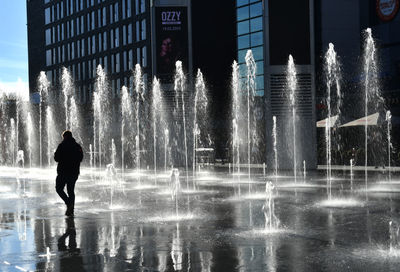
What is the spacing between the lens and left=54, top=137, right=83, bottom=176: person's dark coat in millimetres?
10734

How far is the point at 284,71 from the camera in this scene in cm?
2745

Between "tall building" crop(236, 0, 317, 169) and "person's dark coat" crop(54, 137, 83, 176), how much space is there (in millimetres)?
17488

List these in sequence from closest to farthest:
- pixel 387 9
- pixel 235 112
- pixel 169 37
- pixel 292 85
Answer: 1. pixel 292 85
2. pixel 169 37
3. pixel 387 9
4. pixel 235 112

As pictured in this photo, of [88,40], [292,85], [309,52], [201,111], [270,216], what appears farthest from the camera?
[88,40]

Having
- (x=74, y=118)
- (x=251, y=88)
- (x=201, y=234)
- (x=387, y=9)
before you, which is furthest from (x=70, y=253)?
(x=74, y=118)

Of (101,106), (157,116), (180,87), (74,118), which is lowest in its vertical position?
(157,116)

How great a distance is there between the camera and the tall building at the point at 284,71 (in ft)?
90.6

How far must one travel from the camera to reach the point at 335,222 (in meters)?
9.38

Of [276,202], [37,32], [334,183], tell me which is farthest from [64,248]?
[37,32]

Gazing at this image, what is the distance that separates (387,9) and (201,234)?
32889mm

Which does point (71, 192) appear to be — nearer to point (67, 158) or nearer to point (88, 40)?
point (67, 158)

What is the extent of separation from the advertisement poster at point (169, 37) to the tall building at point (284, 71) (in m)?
8.98

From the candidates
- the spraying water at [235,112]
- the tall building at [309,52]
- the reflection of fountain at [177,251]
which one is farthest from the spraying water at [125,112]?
the reflection of fountain at [177,251]

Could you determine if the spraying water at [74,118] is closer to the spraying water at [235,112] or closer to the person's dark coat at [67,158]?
the spraying water at [235,112]
